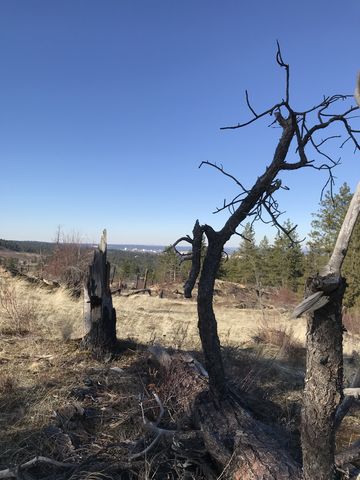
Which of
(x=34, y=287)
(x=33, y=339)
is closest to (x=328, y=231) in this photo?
(x=34, y=287)

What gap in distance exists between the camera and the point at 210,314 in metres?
4.48

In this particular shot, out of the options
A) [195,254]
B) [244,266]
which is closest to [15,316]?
[195,254]

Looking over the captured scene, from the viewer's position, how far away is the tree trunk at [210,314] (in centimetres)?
442

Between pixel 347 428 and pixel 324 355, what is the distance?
3868 mm

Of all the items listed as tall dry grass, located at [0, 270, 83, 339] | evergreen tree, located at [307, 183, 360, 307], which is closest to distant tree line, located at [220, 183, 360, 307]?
evergreen tree, located at [307, 183, 360, 307]

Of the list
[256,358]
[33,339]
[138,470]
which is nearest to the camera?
[138,470]

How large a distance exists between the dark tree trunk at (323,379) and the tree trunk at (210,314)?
64.9 inches

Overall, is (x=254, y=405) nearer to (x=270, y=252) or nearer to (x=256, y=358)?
(x=256, y=358)

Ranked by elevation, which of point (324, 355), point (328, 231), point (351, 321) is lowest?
point (351, 321)

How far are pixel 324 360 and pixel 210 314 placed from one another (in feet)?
6.10

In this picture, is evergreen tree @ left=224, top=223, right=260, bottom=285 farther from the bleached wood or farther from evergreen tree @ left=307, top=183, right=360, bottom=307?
the bleached wood

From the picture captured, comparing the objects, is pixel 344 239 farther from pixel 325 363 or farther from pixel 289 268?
pixel 289 268

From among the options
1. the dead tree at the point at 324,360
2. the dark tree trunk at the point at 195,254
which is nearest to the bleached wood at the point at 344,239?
the dead tree at the point at 324,360

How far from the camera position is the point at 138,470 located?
376 cm
